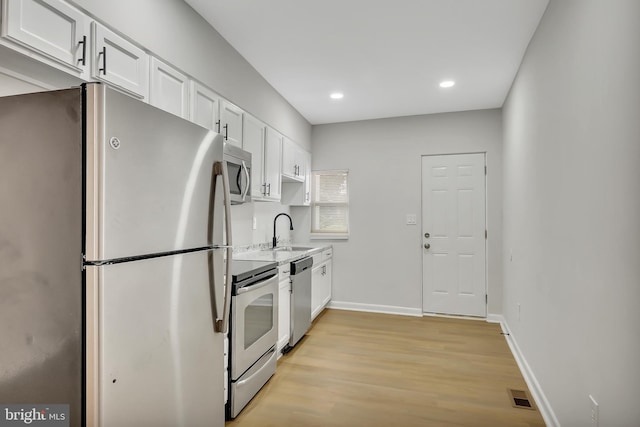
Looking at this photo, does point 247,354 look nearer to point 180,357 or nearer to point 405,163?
point 180,357

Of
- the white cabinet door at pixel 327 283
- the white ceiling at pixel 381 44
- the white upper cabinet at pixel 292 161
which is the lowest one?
the white cabinet door at pixel 327 283

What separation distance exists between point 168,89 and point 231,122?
28.2 inches

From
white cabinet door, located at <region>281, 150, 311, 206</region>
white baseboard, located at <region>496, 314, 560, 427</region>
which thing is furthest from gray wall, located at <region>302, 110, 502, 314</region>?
white baseboard, located at <region>496, 314, 560, 427</region>

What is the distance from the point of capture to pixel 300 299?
346cm

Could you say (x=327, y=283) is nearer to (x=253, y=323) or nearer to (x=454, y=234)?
(x=454, y=234)

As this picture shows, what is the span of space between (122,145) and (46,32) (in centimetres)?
69

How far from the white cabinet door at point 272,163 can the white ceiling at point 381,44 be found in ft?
1.81

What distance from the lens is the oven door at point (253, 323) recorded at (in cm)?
220

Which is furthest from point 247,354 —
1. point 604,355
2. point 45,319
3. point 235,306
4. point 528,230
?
point 528,230

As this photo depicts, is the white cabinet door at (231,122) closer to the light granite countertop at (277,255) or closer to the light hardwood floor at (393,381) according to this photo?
the light granite countertop at (277,255)

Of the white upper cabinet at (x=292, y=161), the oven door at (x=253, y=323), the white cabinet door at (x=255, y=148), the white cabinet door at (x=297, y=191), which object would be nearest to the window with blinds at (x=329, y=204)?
the white cabinet door at (x=297, y=191)

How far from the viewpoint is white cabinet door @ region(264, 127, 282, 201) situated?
344 cm

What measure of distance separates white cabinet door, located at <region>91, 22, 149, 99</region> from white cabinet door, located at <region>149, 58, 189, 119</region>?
0.17 ft

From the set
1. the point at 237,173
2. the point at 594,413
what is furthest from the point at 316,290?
the point at 594,413
